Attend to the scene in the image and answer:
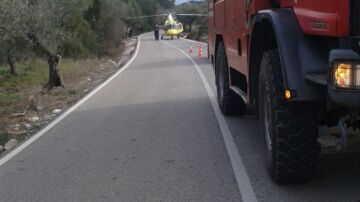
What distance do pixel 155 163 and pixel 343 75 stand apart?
3.20 meters

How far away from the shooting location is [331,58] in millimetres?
4309

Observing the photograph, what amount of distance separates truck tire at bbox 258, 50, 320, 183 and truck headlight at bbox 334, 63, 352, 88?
0.81 m

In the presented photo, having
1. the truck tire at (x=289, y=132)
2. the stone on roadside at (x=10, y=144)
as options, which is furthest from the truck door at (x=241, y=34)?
the stone on roadside at (x=10, y=144)

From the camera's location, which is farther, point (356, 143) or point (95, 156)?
point (95, 156)

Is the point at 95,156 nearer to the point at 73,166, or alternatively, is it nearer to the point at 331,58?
the point at 73,166

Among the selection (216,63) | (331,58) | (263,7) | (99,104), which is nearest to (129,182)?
(263,7)

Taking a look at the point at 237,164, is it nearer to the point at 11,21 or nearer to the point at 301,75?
the point at 301,75

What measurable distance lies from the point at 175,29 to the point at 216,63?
197ft

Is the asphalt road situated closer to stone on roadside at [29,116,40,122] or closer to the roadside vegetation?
stone on roadside at [29,116,40,122]

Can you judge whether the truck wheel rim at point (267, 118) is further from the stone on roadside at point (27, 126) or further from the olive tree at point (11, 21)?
the olive tree at point (11, 21)

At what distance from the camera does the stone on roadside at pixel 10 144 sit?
899 centimetres

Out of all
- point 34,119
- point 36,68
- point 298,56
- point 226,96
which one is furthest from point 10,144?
point 36,68

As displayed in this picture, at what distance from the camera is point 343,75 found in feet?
14.1

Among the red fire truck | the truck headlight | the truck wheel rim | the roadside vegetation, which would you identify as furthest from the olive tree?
the truck headlight
